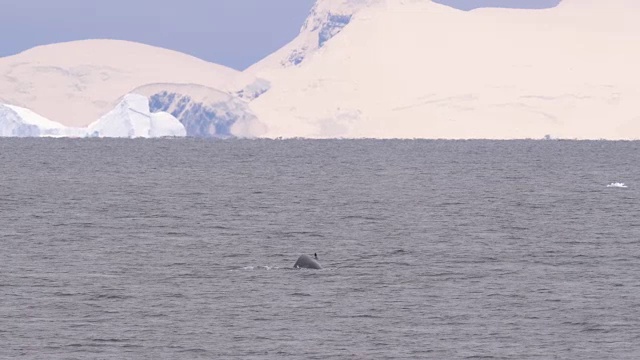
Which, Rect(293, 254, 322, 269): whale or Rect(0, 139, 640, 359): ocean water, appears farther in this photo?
Rect(293, 254, 322, 269): whale

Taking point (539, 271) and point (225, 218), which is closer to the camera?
point (539, 271)

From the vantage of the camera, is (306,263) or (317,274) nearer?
(317,274)

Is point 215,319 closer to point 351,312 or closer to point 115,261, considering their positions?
point 351,312

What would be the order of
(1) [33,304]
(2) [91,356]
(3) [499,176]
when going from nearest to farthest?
1. (2) [91,356]
2. (1) [33,304]
3. (3) [499,176]

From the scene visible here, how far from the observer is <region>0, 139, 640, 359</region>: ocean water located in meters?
34.1

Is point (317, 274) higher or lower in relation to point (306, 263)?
lower

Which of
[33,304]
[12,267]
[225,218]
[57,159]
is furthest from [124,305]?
[57,159]

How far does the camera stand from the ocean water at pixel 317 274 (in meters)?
34.1

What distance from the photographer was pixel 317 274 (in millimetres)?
45562

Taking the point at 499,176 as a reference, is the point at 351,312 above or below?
below

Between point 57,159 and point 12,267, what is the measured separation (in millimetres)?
98860

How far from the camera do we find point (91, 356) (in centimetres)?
3206

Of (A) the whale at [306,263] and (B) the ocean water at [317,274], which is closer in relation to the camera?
(B) the ocean water at [317,274]

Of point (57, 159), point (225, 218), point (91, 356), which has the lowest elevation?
point (91, 356)
